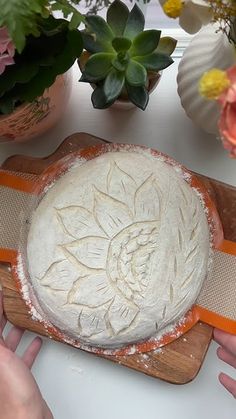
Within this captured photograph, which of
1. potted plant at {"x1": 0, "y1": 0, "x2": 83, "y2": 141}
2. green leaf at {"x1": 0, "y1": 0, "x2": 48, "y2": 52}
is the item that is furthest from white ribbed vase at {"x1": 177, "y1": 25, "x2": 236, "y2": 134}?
green leaf at {"x1": 0, "y1": 0, "x2": 48, "y2": 52}

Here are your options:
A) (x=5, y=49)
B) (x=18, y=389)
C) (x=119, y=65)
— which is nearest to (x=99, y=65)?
(x=119, y=65)

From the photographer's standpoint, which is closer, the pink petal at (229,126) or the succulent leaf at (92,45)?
the pink petal at (229,126)

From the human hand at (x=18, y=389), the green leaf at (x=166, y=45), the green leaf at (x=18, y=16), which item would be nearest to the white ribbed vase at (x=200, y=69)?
the green leaf at (x=166, y=45)

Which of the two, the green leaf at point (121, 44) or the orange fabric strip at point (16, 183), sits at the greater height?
the green leaf at point (121, 44)

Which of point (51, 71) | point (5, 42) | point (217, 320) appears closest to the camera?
point (5, 42)

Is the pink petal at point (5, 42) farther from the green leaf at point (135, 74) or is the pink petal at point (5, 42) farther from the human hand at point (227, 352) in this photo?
the human hand at point (227, 352)

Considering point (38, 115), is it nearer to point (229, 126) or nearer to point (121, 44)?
point (121, 44)

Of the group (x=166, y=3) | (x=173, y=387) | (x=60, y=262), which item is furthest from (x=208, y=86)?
(x=173, y=387)
